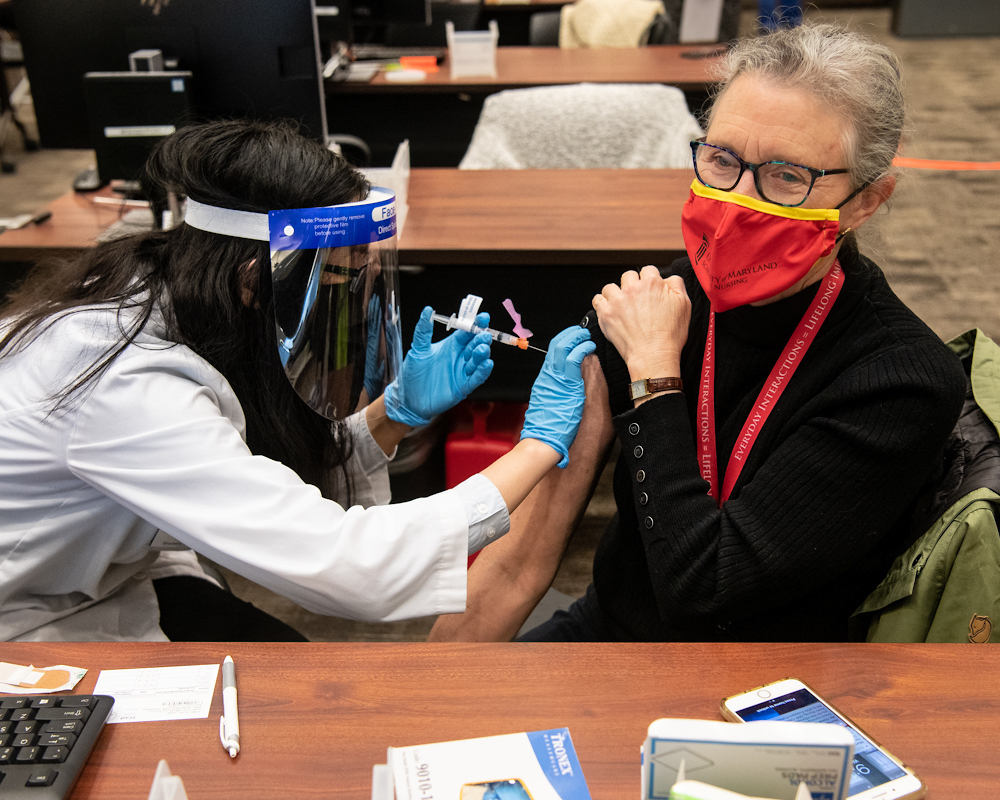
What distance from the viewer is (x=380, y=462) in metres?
1.77

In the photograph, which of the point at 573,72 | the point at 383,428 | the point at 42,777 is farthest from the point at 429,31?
the point at 42,777

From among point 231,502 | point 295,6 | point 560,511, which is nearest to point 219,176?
point 231,502

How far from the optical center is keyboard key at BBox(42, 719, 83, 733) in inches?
36.6

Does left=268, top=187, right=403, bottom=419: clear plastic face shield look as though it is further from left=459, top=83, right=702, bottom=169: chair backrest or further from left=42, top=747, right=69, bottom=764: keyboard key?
left=459, top=83, right=702, bottom=169: chair backrest

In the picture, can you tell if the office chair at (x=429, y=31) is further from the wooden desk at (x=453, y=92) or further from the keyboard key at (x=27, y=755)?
the keyboard key at (x=27, y=755)

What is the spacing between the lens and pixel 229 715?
0.97 m

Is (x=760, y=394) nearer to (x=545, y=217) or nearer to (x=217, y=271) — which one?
(x=217, y=271)

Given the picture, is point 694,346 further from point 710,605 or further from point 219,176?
point 219,176

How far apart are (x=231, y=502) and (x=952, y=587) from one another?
0.98 m

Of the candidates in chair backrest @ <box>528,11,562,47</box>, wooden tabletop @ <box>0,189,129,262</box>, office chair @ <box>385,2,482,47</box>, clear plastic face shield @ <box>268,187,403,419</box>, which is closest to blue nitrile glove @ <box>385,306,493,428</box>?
A: clear plastic face shield @ <box>268,187,403,419</box>

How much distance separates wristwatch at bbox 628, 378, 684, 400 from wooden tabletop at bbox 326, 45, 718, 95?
9.24 feet

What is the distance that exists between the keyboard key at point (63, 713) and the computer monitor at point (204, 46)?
181cm

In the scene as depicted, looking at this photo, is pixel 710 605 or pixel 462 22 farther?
pixel 462 22

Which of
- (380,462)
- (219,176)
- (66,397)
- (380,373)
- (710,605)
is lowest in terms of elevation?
(380,462)
